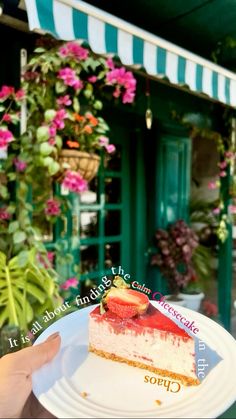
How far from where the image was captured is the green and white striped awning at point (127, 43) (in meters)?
1.40

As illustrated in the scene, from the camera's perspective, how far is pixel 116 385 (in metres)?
0.52

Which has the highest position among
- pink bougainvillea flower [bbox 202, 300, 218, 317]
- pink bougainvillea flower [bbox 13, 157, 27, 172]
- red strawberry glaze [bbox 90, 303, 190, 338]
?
pink bougainvillea flower [bbox 13, 157, 27, 172]

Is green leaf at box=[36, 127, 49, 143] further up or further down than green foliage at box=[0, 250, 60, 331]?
further up

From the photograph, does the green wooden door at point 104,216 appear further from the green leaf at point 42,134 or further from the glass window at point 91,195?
the green leaf at point 42,134

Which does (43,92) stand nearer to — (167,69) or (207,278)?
(167,69)

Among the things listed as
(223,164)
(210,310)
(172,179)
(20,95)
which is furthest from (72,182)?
(223,164)

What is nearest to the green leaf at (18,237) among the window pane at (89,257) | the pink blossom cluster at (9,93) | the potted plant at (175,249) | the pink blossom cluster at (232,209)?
the pink blossom cluster at (9,93)

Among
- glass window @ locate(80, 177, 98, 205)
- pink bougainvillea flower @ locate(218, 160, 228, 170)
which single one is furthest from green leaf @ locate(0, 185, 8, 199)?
pink bougainvillea flower @ locate(218, 160, 228, 170)

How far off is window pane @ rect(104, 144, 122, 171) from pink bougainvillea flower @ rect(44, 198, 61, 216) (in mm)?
1158

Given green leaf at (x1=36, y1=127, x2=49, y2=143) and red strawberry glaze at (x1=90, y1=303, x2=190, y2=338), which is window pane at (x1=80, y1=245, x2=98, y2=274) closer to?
green leaf at (x1=36, y1=127, x2=49, y2=143)

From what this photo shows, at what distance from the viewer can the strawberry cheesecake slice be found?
1.84ft

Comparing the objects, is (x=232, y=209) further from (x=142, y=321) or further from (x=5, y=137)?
(x=142, y=321)

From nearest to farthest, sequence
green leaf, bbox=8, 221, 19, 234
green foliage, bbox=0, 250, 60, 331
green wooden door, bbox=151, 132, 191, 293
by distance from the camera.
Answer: green foliage, bbox=0, 250, 60, 331 < green leaf, bbox=8, 221, 19, 234 < green wooden door, bbox=151, 132, 191, 293

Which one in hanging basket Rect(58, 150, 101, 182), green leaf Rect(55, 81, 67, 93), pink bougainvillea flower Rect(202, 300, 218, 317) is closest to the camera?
pink bougainvillea flower Rect(202, 300, 218, 317)
